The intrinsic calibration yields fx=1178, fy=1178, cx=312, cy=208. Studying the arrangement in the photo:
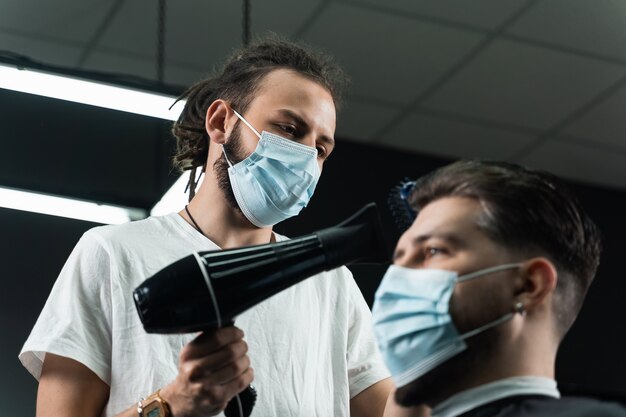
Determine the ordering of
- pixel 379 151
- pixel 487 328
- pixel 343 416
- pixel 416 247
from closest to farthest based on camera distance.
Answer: pixel 487 328 → pixel 416 247 → pixel 343 416 → pixel 379 151

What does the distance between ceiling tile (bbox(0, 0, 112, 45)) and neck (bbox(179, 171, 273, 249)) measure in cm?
214

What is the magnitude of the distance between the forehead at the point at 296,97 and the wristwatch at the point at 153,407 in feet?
2.30

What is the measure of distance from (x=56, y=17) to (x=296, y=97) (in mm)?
2336

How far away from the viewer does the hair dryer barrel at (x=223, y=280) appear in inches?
74.3

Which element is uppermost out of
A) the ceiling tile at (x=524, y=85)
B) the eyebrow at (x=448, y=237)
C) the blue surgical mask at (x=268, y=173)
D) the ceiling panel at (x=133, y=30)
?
the ceiling panel at (x=133, y=30)

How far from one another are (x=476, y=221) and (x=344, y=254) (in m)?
0.23

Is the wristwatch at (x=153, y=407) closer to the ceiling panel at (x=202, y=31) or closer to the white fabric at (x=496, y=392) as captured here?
the white fabric at (x=496, y=392)

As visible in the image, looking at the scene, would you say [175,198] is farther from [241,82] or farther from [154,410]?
[154,410]

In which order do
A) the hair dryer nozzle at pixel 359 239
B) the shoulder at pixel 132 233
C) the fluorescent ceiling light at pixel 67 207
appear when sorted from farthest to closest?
the fluorescent ceiling light at pixel 67 207 → the shoulder at pixel 132 233 → the hair dryer nozzle at pixel 359 239

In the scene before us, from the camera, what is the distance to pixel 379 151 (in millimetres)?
5656

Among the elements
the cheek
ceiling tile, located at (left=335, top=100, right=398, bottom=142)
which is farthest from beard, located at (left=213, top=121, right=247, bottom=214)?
ceiling tile, located at (left=335, top=100, right=398, bottom=142)

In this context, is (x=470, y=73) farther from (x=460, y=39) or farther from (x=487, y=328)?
(x=487, y=328)

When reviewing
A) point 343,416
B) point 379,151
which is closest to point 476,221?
point 343,416

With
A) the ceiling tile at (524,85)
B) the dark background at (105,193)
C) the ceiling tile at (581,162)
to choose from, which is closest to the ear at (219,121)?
the dark background at (105,193)
